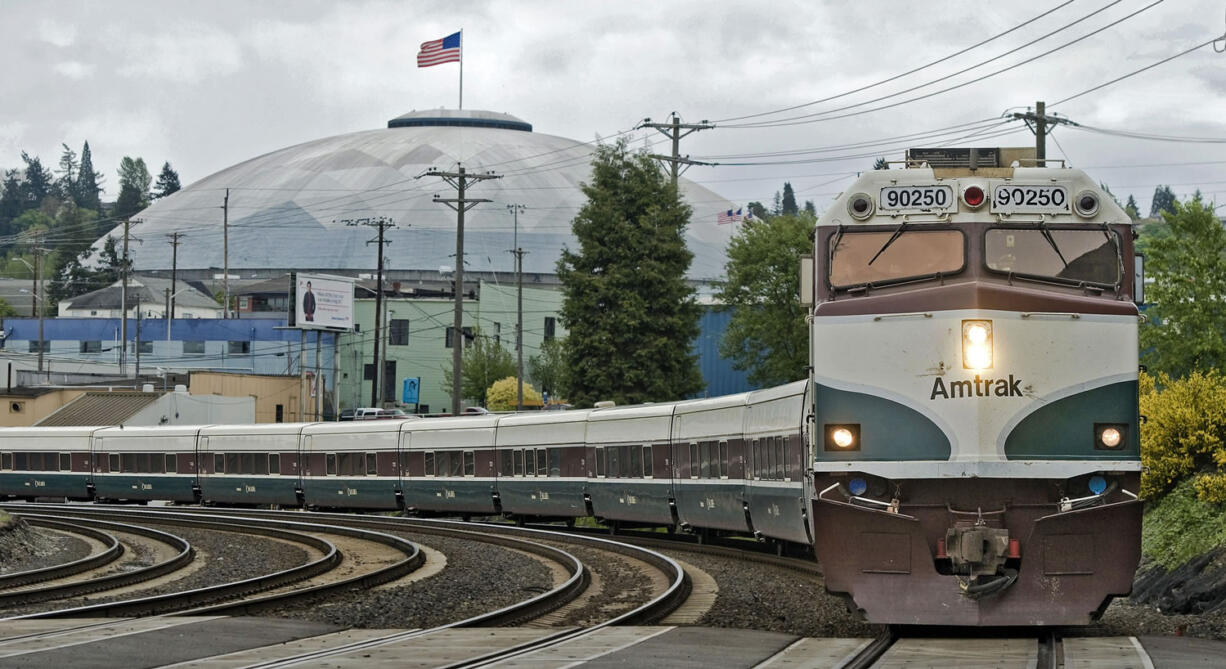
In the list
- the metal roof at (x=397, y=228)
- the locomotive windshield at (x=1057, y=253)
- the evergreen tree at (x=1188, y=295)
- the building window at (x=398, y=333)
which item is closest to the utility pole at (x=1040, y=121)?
the evergreen tree at (x=1188, y=295)

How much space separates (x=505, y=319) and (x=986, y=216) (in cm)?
10827

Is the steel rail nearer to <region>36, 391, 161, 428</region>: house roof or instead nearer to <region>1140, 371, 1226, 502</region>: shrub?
<region>1140, 371, 1226, 502</region>: shrub

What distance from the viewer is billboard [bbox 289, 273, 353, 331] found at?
9688 cm

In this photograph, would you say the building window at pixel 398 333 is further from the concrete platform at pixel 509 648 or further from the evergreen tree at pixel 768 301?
the concrete platform at pixel 509 648

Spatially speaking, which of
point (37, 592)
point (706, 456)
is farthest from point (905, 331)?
point (706, 456)

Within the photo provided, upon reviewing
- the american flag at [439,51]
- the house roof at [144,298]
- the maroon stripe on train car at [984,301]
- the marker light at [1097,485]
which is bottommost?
the marker light at [1097,485]

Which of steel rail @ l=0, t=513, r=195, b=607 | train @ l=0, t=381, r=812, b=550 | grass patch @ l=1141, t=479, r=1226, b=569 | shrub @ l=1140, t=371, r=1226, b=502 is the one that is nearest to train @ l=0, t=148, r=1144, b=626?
train @ l=0, t=381, r=812, b=550

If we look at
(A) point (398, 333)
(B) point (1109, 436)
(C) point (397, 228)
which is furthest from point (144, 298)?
(B) point (1109, 436)

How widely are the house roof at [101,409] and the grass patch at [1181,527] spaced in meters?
70.5

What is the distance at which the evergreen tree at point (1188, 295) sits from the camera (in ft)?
144

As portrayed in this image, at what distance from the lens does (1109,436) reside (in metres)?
15.6

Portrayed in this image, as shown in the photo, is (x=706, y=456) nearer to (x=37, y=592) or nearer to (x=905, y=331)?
(x=37, y=592)

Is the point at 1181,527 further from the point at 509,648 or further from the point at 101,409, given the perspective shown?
the point at 101,409

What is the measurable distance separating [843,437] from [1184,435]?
12315 millimetres
